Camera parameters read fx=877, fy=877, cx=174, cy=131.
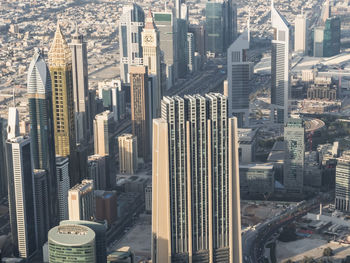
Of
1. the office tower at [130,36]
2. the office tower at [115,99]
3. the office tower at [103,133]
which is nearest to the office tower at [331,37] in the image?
the office tower at [130,36]

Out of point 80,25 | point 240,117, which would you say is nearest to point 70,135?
point 240,117

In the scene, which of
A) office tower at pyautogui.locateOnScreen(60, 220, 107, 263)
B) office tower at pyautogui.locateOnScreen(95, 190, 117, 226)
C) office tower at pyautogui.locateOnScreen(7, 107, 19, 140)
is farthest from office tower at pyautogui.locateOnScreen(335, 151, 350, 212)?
office tower at pyautogui.locateOnScreen(7, 107, 19, 140)

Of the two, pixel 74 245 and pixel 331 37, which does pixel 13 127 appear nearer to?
pixel 74 245

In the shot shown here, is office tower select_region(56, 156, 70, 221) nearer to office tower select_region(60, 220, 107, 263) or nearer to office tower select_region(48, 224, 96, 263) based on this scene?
office tower select_region(60, 220, 107, 263)

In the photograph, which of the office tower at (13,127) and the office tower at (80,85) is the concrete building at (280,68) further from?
the office tower at (13,127)

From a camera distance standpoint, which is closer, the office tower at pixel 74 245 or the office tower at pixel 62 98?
the office tower at pixel 74 245

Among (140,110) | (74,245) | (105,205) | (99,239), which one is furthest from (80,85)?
(74,245)

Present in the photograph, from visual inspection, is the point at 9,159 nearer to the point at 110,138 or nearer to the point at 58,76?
the point at 58,76
